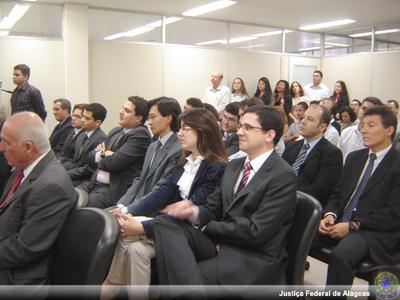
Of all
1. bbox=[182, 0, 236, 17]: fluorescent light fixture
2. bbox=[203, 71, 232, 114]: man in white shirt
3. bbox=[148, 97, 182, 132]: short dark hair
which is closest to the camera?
bbox=[148, 97, 182, 132]: short dark hair

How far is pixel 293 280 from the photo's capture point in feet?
6.14

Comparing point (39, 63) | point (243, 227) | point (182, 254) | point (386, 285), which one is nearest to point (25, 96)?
point (39, 63)

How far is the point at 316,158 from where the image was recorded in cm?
292

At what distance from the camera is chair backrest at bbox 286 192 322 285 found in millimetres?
1823

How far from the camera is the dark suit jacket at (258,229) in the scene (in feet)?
5.98

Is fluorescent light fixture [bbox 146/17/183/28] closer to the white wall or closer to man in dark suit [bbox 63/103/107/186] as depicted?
the white wall

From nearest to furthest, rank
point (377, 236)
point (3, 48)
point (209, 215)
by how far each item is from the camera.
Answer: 1. point (209, 215)
2. point (377, 236)
3. point (3, 48)

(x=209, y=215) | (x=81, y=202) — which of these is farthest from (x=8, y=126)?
(x=209, y=215)

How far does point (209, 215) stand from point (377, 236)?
3.10 feet

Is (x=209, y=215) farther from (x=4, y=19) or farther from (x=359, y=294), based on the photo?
(x=4, y=19)

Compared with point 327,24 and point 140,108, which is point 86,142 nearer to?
point 140,108

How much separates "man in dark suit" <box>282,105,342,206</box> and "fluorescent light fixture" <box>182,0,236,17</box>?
409cm

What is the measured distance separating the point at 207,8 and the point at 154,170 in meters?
5.01

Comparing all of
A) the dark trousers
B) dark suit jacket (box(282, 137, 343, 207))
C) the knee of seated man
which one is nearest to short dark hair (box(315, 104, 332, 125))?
dark suit jacket (box(282, 137, 343, 207))
